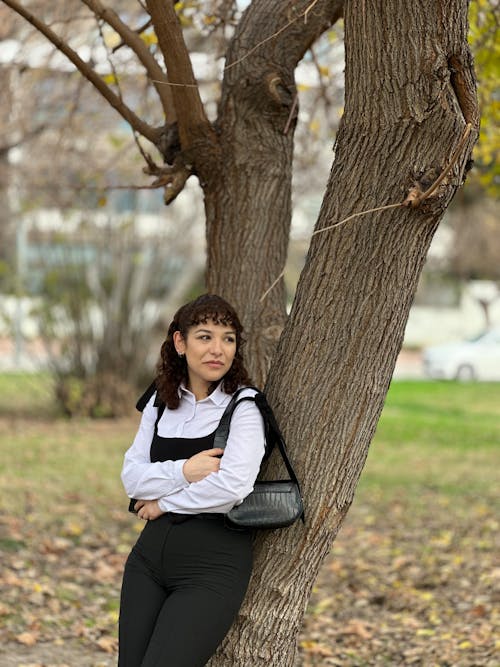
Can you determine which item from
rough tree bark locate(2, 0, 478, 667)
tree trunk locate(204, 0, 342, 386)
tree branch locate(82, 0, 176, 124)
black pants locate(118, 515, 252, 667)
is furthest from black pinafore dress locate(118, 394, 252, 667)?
tree branch locate(82, 0, 176, 124)

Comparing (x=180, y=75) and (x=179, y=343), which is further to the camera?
(x=180, y=75)

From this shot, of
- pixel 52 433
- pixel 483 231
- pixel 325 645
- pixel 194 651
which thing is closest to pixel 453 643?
pixel 325 645

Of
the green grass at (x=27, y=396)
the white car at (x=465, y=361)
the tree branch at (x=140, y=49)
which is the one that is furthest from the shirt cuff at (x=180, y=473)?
the white car at (x=465, y=361)

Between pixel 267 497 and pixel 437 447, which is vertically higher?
pixel 267 497

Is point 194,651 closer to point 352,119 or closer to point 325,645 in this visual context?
point 352,119

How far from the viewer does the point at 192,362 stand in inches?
130

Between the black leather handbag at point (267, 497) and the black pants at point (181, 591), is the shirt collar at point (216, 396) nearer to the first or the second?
the black leather handbag at point (267, 497)

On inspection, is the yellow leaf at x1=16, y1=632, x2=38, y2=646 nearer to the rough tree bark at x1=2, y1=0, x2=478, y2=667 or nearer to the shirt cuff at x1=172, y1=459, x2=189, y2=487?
the rough tree bark at x1=2, y1=0, x2=478, y2=667

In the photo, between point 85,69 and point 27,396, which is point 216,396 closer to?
point 85,69

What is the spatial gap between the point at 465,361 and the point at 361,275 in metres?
20.4

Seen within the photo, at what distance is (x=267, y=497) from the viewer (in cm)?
315

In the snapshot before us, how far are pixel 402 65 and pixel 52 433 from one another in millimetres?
10825

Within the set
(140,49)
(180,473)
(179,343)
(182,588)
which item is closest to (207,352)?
(179,343)

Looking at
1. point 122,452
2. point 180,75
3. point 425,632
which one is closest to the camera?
point 180,75
